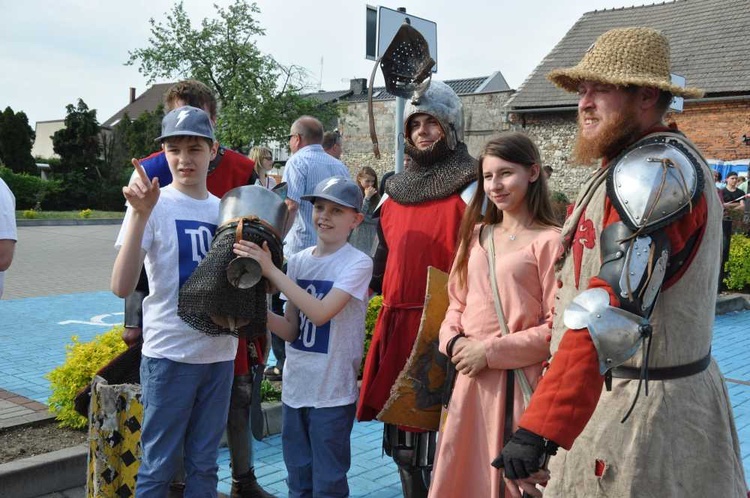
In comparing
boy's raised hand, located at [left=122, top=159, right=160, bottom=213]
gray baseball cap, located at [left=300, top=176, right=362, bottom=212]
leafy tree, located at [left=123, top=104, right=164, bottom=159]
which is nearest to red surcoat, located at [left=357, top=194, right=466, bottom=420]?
gray baseball cap, located at [left=300, top=176, right=362, bottom=212]

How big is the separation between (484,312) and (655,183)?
45.2 inches

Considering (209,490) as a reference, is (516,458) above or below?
above

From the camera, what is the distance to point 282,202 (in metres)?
3.04

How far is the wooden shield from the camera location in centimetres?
307


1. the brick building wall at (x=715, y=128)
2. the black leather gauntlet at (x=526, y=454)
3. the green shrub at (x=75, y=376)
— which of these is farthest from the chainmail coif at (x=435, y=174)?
the brick building wall at (x=715, y=128)

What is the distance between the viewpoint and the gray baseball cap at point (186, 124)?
307 centimetres

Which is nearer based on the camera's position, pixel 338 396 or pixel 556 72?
pixel 556 72

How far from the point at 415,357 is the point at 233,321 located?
30.7 inches

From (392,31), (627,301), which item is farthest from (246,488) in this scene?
(392,31)

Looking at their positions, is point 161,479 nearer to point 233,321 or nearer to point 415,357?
point 233,321

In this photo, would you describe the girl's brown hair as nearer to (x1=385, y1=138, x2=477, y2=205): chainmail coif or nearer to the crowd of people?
the crowd of people

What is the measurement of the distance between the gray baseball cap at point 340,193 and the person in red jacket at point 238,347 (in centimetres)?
65

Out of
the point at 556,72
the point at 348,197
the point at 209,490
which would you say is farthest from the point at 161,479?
the point at 556,72

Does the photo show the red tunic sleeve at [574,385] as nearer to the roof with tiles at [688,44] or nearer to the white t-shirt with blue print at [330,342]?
the white t-shirt with blue print at [330,342]
